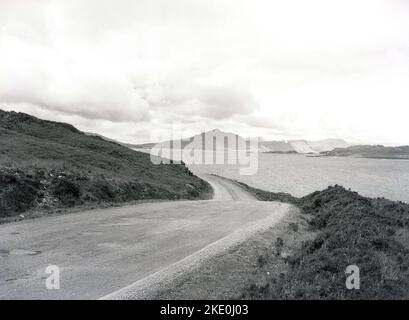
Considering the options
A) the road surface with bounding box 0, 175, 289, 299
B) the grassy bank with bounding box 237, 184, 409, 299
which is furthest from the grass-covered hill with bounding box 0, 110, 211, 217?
the grassy bank with bounding box 237, 184, 409, 299

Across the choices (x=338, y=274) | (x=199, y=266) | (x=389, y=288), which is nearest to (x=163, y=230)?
(x=199, y=266)

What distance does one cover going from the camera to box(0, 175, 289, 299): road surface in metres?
10.1

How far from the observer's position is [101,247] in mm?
14203

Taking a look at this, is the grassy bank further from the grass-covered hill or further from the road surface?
the grass-covered hill

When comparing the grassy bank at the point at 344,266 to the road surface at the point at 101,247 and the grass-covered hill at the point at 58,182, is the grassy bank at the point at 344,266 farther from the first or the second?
the grass-covered hill at the point at 58,182

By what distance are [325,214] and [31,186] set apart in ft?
55.7

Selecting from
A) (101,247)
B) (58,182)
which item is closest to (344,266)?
(101,247)

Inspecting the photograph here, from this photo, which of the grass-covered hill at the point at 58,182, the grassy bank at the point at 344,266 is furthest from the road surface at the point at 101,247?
the grassy bank at the point at 344,266

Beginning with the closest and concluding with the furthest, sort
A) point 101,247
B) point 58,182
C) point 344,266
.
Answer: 1. point 344,266
2. point 101,247
3. point 58,182

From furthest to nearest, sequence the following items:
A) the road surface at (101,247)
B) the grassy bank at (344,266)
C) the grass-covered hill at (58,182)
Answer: the grass-covered hill at (58,182)
the road surface at (101,247)
the grassy bank at (344,266)

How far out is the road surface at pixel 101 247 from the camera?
10.1 metres

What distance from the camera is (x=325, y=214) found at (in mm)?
23922

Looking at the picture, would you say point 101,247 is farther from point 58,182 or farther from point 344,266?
point 58,182

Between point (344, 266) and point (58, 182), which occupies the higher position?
point (58, 182)
